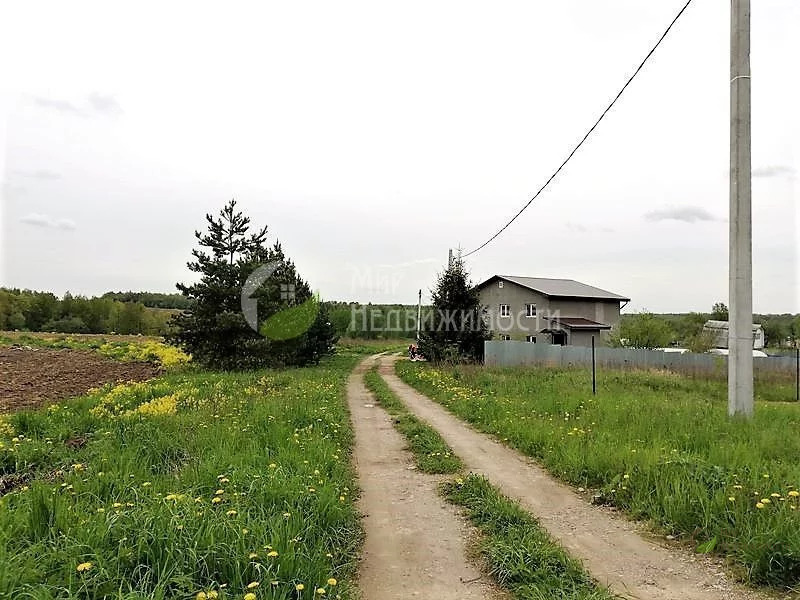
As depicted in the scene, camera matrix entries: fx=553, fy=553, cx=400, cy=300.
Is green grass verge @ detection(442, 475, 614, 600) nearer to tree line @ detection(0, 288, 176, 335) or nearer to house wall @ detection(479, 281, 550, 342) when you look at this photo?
house wall @ detection(479, 281, 550, 342)

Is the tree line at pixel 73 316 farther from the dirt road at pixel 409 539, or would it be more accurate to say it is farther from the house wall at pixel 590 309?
the dirt road at pixel 409 539

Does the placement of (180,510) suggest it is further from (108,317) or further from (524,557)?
(108,317)

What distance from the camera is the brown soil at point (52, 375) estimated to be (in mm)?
15938

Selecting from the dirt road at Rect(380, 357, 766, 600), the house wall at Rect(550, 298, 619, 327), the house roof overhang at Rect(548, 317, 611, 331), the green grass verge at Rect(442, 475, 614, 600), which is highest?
the house wall at Rect(550, 298, 619, 327)

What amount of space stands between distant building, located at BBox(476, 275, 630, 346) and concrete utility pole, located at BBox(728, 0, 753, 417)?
27.6 metres

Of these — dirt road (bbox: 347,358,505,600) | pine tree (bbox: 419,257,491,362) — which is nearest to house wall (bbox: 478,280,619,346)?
pine tree (bbox: 419,257,491,362)

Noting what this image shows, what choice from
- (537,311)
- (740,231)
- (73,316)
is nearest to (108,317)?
(73,316)

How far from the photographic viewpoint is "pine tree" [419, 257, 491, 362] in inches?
925

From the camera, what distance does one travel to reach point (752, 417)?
30.4 feet

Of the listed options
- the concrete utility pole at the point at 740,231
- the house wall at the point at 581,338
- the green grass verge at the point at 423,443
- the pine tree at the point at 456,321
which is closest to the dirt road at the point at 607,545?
the green grass verge at the point at 423,443

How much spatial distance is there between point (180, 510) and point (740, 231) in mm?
9455

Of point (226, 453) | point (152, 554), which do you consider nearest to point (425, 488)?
point (226, 453)

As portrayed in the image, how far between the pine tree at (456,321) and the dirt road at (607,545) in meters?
15.7

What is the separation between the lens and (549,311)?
125 feet
